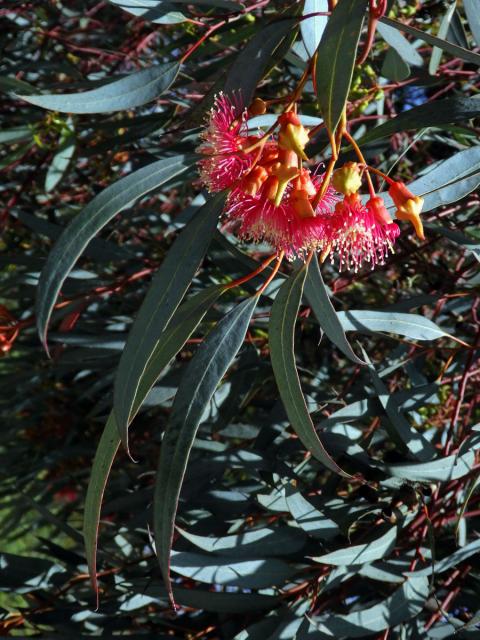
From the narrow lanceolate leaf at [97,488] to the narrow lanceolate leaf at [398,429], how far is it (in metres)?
0.49

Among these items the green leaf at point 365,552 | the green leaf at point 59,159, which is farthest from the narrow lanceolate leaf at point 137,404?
the green leaf at point 59,159

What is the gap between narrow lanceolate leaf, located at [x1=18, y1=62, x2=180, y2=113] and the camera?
887mm

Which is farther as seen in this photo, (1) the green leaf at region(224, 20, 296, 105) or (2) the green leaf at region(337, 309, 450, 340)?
(2) the green leaf at region(337, 309, 450, 340)

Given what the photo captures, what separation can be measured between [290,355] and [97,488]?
274 mm

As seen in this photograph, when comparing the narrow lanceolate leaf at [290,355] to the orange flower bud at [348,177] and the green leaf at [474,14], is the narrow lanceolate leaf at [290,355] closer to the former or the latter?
the orange flower bud at [348,177]

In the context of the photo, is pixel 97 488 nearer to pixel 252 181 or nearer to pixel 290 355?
pixel 290 355

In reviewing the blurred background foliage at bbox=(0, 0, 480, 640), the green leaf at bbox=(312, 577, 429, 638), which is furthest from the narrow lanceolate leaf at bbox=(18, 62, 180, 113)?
the green leaf at bbox=(312, 577, 429, 638)

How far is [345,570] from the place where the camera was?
4.00 feet

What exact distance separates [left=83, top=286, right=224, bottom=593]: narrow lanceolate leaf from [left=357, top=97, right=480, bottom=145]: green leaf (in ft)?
0.93

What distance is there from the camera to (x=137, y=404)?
3.02ft

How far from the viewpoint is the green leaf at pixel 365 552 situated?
3.72 feet

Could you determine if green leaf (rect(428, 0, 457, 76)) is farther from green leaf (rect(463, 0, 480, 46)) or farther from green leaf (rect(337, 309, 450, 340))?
green leaf (rect(337, 309, 450, 340))

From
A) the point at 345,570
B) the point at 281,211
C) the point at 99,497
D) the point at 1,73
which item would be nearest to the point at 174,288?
the point at 281,211

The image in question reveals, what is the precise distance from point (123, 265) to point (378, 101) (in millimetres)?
875
